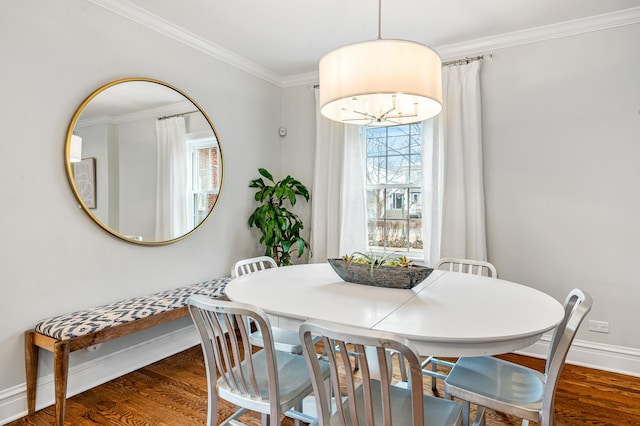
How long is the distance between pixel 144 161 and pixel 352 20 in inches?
78.5

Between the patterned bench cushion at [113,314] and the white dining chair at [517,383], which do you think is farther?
the patterned bench cushion at [113,314]

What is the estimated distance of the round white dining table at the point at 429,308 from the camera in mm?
1382

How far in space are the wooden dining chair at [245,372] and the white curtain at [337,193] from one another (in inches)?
84.8

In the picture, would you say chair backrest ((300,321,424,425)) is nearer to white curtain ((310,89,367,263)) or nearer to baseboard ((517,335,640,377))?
baseboard ((517,335,640,377))

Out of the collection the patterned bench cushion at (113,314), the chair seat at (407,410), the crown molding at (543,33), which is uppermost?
the crown molding at (543,33)

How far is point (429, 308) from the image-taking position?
1695mm


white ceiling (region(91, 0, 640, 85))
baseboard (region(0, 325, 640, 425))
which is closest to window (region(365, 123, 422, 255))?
white ceiling (region(91, 0, 640, 85))

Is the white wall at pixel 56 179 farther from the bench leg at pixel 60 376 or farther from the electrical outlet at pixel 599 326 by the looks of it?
the electrical outlet at pixel 599 326

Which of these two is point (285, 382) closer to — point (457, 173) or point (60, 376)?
point (60, 376)

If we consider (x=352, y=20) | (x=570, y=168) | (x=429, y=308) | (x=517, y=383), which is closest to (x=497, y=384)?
(x=517, y=383)

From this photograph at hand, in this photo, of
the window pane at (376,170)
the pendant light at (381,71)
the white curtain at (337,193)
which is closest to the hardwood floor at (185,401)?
the white curtain at (337,193)

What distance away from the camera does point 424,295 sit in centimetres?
192

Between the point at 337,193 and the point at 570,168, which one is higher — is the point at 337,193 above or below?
below

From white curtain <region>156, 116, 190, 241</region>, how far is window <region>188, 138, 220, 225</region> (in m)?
0.09
